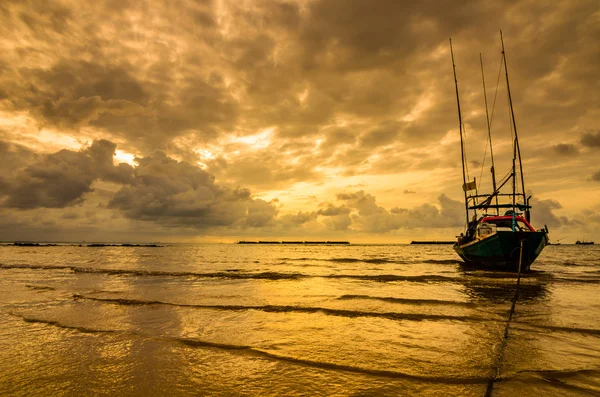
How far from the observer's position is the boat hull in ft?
82.6

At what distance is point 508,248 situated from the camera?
25844mm

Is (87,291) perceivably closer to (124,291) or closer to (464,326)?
(124,291)

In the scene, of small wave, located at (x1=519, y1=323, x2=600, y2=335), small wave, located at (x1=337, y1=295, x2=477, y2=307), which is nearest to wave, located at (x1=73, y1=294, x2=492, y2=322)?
small wave, located at (x1=519, y1=323, x2=600, y2=335)

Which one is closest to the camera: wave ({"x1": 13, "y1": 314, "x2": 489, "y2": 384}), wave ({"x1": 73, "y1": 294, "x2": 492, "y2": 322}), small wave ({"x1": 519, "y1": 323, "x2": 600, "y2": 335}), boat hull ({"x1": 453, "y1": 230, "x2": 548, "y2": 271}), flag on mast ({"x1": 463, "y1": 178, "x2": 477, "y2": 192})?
wave ({"x1": 13, "y1": 314, "x2": 489, "y2": 384})

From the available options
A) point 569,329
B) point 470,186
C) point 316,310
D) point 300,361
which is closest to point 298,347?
point 300,361

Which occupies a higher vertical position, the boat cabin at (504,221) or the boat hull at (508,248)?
the boat cabin at (504,221)

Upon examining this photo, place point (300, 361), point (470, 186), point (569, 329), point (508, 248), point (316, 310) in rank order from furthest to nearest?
point (470, 186) < point (508, 248) < point (316, 310) < point (569, 329) < point (300, 361)

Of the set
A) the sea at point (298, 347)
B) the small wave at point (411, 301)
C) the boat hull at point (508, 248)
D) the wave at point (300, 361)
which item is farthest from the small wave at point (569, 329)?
the boat hull at point (508, 248)

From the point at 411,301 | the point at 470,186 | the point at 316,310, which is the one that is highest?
the point at 470,186

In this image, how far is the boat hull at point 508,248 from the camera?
25.2 m

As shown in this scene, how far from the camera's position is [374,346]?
7305mm

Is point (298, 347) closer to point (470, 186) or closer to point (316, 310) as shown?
point (316, 310)

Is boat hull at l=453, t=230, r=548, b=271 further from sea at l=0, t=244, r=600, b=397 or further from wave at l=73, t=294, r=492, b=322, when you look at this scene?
wave at l=73, t=294, r=492, b=322

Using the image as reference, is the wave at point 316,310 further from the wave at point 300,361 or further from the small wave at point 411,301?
the wave at point 300,361
